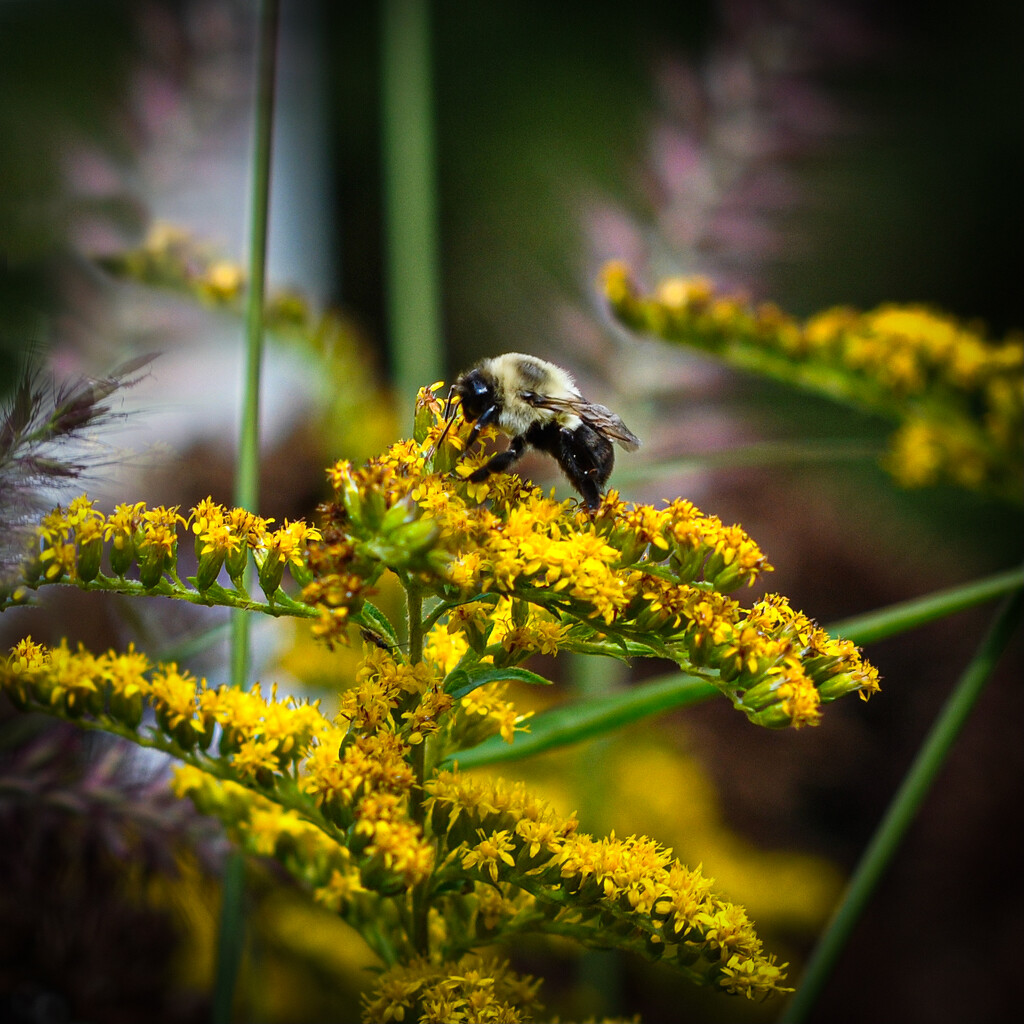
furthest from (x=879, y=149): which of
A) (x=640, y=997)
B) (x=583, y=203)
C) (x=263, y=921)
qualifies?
(x=263, y=921)

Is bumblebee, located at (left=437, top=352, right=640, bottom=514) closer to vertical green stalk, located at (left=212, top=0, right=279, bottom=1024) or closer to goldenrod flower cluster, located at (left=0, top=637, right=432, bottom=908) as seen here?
vertical green stalk, located at (left=212, top=0, right=279, bottom=1024)

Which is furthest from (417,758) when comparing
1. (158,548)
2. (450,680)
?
(158,548)

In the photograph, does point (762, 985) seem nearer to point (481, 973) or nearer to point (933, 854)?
point (481, 973)

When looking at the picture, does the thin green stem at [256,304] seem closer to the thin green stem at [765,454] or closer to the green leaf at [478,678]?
the green leaf at [478,678]

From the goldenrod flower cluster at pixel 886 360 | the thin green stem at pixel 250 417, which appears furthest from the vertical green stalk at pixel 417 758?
the goldenrod flower cluster at pixel 886 360

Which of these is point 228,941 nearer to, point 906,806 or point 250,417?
point 250,417

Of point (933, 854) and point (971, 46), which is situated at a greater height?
point (971, 46)
